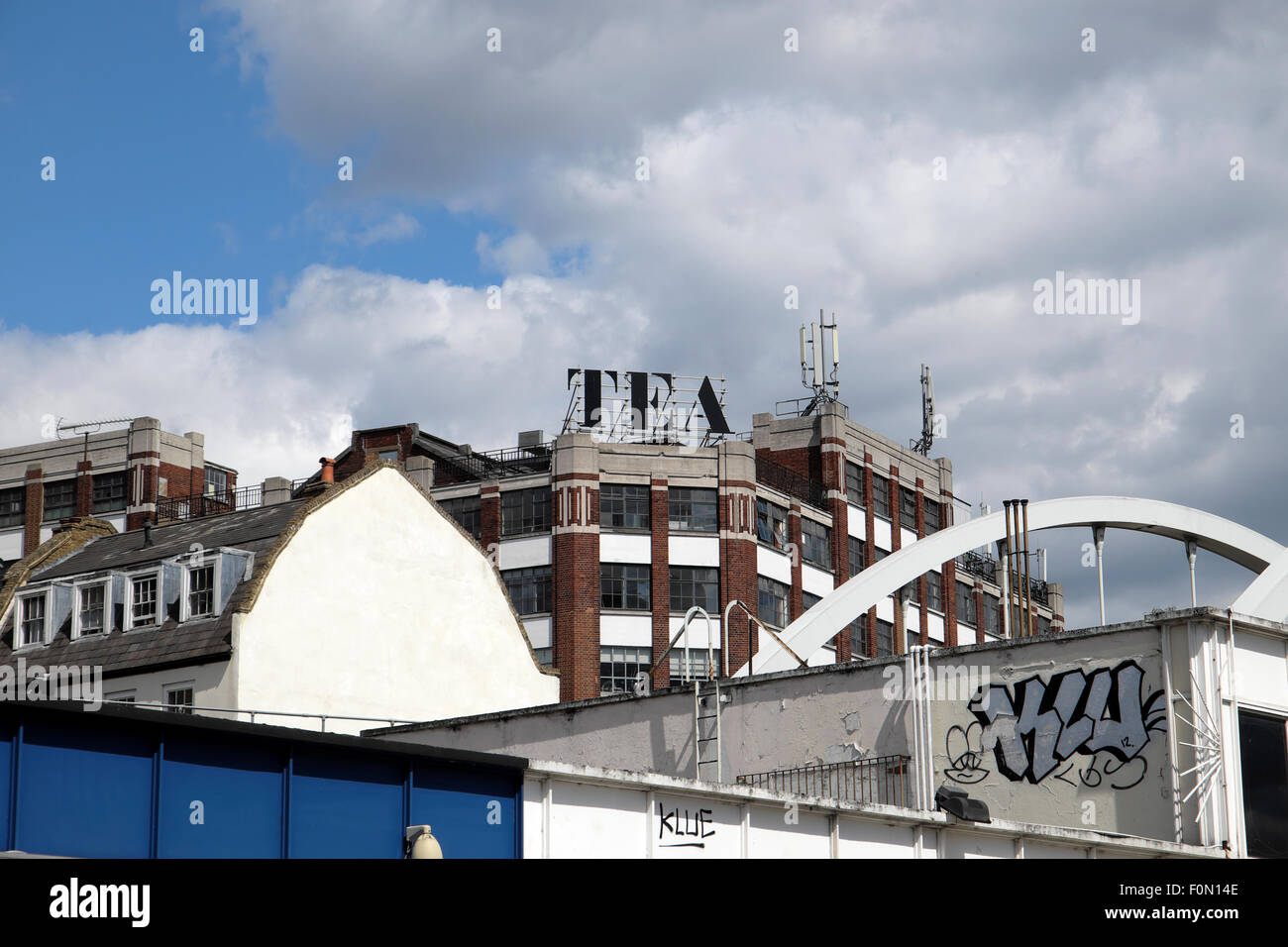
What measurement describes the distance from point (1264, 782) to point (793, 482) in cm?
5830

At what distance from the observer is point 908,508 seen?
305 ft

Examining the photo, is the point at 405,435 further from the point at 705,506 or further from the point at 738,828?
the point at 738,828

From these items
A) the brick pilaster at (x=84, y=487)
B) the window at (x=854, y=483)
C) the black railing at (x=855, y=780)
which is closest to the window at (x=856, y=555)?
the window at (x=854, y=483)

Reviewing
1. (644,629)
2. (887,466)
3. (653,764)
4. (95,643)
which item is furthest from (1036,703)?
(887,466)

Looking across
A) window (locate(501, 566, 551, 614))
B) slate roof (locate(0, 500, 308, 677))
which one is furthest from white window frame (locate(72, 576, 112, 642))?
window (locate(501, 566, 551, 614))

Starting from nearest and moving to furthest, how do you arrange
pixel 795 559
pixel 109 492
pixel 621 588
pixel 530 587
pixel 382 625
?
pixel 382 625, pixel 621 588, pixel 530 587, pixel 795 559, pixel 109 492

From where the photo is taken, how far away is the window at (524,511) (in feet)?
261

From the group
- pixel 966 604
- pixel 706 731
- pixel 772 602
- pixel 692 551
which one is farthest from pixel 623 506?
pixel 706 731

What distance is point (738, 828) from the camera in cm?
2422

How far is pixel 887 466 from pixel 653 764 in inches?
2360

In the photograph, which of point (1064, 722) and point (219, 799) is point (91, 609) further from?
point (219, 799)

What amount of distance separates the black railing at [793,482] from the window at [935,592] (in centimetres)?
991

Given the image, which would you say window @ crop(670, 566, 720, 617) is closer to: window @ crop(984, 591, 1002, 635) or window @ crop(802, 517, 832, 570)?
window @ crop(802, 517, 832, 570)
